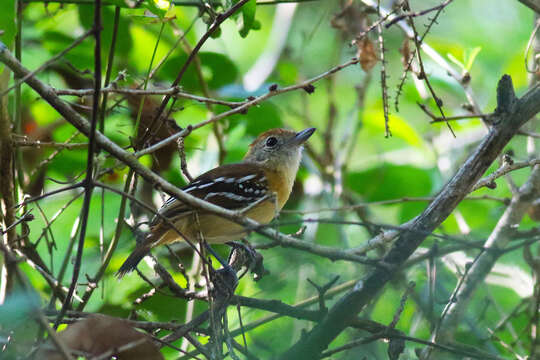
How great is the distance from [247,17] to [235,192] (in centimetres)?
121

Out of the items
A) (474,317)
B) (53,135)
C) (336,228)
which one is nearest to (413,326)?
(474,317)

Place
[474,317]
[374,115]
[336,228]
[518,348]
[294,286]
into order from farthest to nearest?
[374,115] → [336,228] → [518,348] → [474,317] → [294,286]

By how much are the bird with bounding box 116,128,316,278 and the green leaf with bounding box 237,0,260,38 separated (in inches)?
36.7

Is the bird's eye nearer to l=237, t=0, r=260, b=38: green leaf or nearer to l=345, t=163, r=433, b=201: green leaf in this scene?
l=345, t=163, r=433, b=201: green leaf

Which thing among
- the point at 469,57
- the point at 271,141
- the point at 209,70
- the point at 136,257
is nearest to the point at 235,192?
the point at 136,257

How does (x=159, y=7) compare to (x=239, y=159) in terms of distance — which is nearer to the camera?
(x=159, y=7)

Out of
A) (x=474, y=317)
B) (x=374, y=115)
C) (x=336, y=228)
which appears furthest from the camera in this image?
(x=374, y=115)

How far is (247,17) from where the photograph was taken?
348cm

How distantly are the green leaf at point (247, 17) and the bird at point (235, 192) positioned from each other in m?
0.93

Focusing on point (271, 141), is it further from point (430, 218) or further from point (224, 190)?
point (430, 218)

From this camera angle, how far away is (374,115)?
5609 mm

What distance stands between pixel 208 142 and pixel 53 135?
1271 millimetres

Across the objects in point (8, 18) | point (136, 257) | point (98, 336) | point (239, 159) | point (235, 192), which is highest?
point (239, 159)

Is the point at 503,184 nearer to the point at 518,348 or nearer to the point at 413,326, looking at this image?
the point at 518,348
